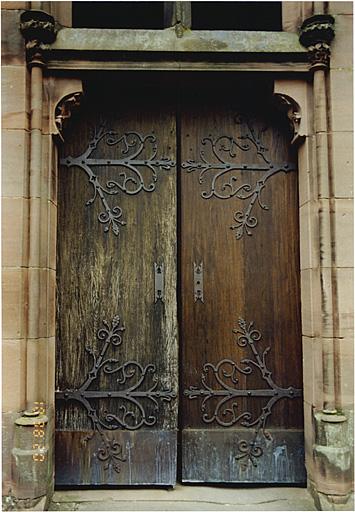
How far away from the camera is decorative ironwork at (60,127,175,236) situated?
12.3 feet

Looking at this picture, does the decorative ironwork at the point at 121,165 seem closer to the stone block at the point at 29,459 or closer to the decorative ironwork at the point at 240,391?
the decorative ironwork at the point at 240,391

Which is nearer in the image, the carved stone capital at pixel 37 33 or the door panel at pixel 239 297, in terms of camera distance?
the carved stone capital at pixel 37 33

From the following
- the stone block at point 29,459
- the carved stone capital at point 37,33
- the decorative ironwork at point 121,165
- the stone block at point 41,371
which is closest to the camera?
the stone block at point 29,459

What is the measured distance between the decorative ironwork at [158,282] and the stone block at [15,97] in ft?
4.30

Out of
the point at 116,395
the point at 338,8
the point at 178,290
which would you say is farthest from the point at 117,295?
the point at 338,8

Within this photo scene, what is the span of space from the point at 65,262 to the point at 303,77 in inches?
83.7

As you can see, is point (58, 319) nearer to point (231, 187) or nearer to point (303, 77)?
point (231, 187)

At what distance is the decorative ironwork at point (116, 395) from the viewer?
363 cm

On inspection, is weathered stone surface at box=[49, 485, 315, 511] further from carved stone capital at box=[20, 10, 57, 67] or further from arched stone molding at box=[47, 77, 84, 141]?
carved stone capital at box=[20, 10, 57, 67]

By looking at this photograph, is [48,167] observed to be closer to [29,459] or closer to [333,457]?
[29,459]

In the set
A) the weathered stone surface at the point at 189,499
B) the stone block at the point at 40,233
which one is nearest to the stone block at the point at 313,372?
the weathered stone surface at the point at 189,499

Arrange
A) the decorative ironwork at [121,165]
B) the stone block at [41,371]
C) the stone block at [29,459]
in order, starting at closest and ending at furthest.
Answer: the stone block at [29,459] → the stone block at [41,371] → the decorative ironwork at [121,165]

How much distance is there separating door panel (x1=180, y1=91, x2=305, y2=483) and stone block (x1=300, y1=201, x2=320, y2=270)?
12 centimetres

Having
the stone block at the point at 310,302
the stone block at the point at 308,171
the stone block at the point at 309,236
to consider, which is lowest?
the stone block at the point at 310,302
